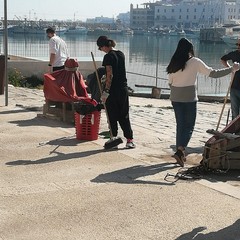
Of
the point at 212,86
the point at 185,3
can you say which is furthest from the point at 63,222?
the point at 185,3

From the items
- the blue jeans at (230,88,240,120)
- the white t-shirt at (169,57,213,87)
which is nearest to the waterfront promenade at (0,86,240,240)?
the blue jeans at (230,88,240,120)

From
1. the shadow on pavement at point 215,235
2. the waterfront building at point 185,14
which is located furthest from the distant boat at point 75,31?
the shadow on pavement at point 215,235

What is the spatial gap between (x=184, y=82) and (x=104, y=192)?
2.05 meters

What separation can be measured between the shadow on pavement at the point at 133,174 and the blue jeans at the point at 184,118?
0.40 metres

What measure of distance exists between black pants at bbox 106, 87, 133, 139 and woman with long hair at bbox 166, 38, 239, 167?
38.4 inches

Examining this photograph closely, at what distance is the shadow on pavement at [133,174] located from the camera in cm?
649

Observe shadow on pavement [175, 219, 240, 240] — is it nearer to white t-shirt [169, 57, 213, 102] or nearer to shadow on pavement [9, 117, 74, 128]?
white t-shirt [169, 57, 213, 102]

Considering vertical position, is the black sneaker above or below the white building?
below

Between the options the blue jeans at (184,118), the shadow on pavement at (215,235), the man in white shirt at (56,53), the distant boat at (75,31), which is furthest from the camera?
the distant boat at (75,31)

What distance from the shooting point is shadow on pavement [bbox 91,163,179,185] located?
21.3 feet

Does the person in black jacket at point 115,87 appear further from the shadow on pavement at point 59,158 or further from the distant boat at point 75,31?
the distant boat at point 75,31

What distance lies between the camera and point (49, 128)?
31.5ft

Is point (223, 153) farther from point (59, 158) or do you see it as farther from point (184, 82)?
point (59, 158)

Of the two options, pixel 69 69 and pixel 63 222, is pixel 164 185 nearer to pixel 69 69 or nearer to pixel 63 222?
pixel 63 222
